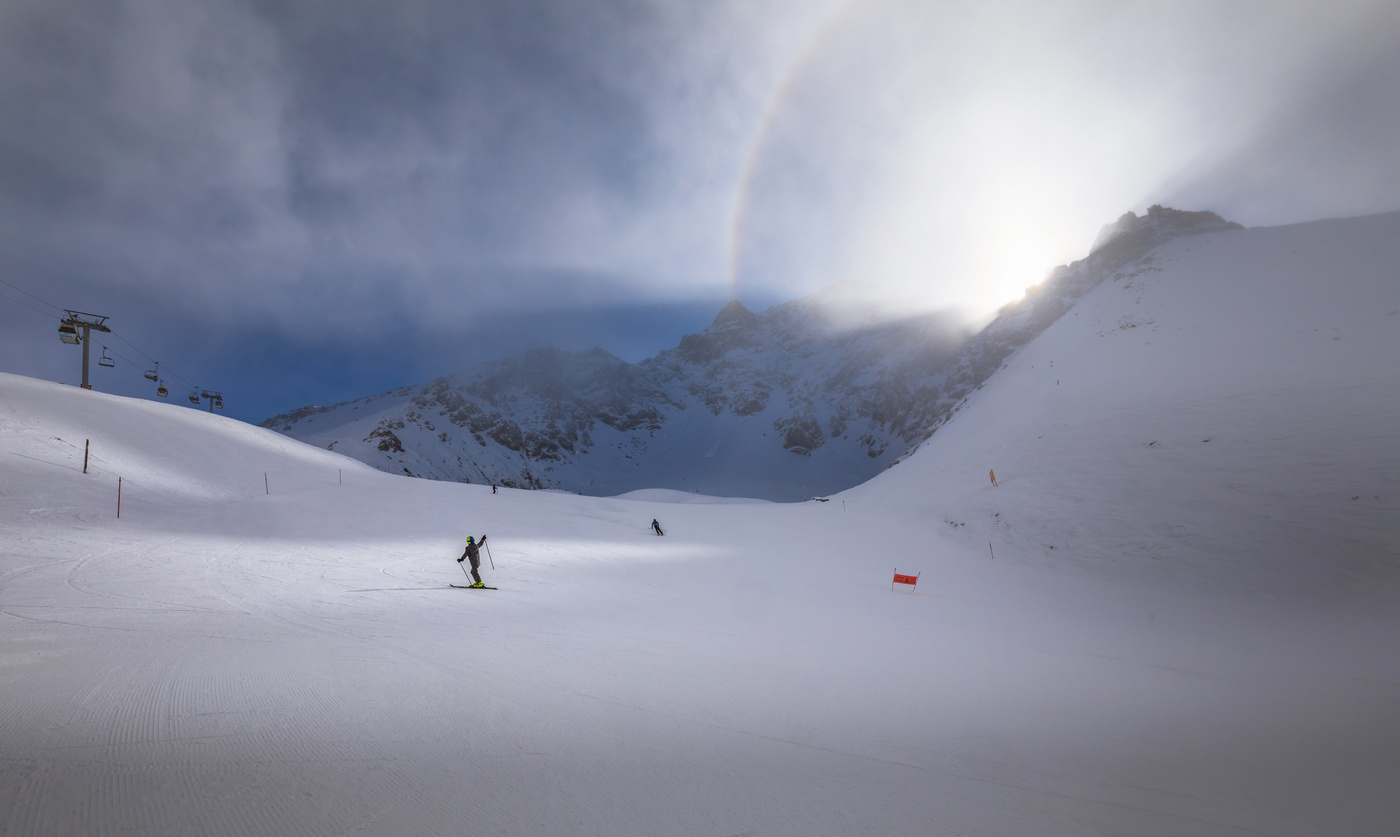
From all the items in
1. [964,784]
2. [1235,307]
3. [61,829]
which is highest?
[1235,307]

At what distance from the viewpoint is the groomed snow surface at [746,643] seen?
12.1 feet

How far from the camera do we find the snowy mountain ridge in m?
94.4

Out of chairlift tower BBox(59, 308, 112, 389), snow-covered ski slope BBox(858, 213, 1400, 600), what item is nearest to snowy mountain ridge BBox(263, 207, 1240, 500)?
snow-covered ski slope BBox(858, 213, 1400, 600)

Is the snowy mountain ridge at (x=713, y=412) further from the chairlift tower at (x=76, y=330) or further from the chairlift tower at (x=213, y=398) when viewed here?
the chairlift tower at (x=76, y=330)

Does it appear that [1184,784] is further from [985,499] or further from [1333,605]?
[985,499]

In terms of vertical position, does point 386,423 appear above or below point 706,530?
above

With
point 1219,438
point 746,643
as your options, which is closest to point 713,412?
point 1219,438

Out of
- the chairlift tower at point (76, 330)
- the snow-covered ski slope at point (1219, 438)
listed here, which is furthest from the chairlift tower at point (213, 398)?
the snow-covered ski slope at point (1219, 438)

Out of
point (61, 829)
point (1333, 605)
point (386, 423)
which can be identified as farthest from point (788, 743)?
point (386, 423)

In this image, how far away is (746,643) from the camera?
8219mm

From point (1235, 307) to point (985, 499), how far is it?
90.6ft

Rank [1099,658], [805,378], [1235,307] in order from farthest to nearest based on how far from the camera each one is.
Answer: [805,378] < [1235,307] < [1099,658]

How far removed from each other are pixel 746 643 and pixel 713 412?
524 ft

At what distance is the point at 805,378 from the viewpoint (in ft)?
554
